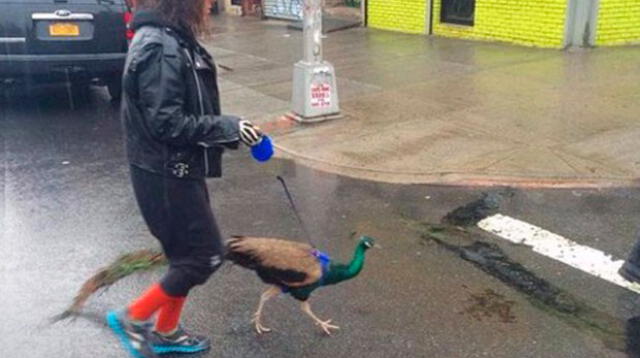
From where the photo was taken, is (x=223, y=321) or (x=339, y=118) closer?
(x=223, y=321)

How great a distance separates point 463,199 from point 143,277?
8.83 feet

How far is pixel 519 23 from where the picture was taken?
38.6ft

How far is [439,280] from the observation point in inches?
169

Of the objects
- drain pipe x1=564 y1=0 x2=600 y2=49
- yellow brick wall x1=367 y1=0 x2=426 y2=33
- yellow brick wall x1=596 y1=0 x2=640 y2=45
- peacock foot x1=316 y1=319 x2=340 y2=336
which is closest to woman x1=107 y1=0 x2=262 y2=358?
peacock foot x1=316 y1=319 x2=340 y2=336

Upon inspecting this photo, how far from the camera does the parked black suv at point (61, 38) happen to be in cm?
795

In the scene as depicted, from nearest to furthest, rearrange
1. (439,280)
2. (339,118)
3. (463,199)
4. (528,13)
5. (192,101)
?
1. (192,101)
2. (439,280)
3. (463,199)
4. (339,118)
5. (528,13)

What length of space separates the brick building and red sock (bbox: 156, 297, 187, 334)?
9392 millimetres

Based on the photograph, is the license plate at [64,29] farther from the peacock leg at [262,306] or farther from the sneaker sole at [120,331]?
the peacock leg at [262,306]

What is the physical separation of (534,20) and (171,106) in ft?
32.1

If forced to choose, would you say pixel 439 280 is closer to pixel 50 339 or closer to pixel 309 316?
pixel 309 316

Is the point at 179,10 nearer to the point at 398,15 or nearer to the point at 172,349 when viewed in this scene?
the point at 172,349

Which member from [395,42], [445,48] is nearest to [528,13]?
[445,48]

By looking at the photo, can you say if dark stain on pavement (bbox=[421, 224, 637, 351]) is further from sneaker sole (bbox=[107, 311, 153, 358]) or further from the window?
the window

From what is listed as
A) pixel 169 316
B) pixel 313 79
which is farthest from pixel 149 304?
pixel 313 79
